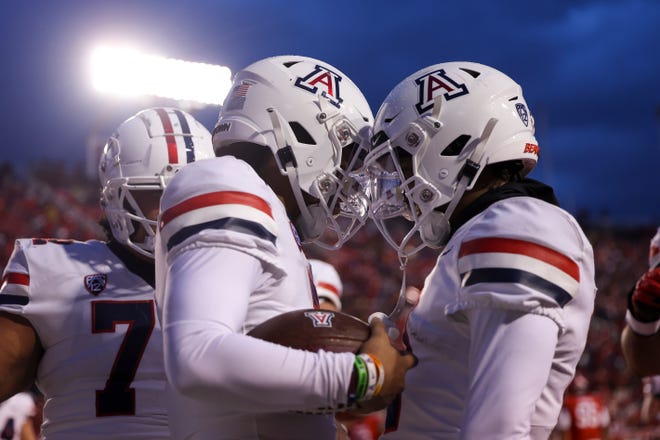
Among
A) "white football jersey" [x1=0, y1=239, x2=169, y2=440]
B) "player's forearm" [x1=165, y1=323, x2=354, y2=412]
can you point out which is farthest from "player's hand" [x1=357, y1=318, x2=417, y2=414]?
"white football jersey" [x1=0, y1=239, x2=169, y2=440]

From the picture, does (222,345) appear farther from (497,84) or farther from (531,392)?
(497,84)

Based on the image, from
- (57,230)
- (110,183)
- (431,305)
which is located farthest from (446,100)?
(57,230)

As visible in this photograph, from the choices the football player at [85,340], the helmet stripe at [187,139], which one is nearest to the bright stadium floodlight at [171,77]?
the helmet stripe at [187,139]

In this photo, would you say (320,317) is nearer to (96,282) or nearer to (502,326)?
(502,326)

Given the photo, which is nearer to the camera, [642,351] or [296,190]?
[296,190]

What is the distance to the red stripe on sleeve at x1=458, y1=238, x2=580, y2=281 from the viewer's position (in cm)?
197

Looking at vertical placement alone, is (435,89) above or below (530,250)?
above

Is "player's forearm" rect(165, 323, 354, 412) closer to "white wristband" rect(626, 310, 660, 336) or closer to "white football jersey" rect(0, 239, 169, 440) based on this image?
"white football jersey" rect(0, 239, 169, 440)

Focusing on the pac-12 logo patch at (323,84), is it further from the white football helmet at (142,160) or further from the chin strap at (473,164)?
the white football helmet at (142,160)

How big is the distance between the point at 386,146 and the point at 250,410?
105 centimetres

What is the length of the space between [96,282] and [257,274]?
128 centimetres

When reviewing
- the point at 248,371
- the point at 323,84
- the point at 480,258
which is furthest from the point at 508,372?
the point at 323,84

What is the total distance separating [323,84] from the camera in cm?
280

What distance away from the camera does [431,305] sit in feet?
7.40
